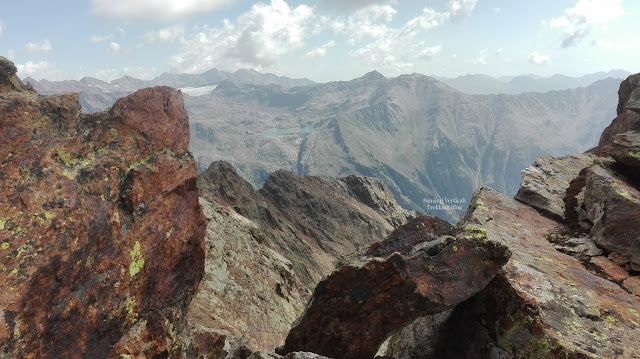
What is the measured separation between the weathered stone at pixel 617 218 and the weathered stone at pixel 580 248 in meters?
0.32

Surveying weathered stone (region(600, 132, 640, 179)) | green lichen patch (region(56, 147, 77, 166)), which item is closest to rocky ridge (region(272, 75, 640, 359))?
weathered stone (region(600, 132, 640, 179))

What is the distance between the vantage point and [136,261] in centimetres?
1383

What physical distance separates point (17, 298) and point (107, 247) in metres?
2.83

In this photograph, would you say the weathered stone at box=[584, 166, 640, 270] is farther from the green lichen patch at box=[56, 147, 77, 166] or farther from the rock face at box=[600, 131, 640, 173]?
the green lichen patch at box=[56, 147, 77, 166]

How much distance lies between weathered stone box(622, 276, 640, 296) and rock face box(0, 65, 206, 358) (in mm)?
16597

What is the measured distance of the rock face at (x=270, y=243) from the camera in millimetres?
28562

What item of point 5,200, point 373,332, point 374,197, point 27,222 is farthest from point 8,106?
point 374,197

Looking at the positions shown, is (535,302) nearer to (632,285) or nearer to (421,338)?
(421,338)

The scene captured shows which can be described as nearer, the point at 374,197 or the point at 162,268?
the point at 162,268

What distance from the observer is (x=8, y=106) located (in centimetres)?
1365

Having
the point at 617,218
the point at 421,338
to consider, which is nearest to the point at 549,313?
the point at 421,338

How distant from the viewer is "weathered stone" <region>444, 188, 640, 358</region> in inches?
418

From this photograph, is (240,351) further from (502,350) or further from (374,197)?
(374,197)

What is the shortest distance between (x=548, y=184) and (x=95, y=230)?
2528cm
